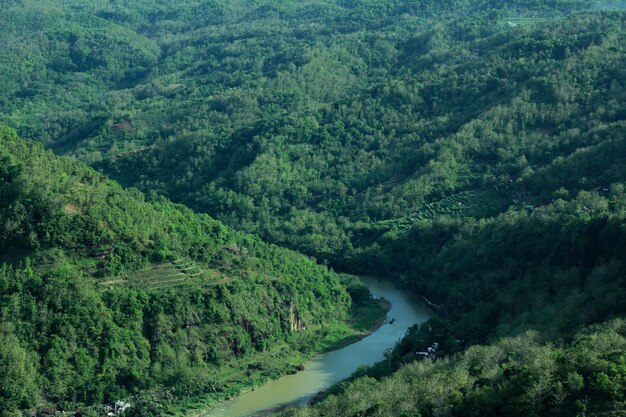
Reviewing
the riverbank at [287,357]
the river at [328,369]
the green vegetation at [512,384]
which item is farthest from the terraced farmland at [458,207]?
the green vegetation at [512,384]

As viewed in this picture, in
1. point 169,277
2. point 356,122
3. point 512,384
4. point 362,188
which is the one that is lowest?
point 362,188

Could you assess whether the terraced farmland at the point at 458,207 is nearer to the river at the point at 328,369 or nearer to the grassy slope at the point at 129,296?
the river at the point at 328,369

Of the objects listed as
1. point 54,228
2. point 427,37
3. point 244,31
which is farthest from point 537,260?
point 244,31

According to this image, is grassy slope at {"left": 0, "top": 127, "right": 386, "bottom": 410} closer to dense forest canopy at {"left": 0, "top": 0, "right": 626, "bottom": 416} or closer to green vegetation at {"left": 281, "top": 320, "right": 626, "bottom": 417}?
dense forest canopy at {"left": 0, "top": 0, "right": 626, "bottom": 416}

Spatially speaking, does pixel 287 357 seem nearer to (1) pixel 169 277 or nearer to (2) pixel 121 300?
(1) pixel 169 277

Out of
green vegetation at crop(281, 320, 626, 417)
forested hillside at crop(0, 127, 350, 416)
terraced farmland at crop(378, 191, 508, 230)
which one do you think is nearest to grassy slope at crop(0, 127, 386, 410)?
forested hillside at crop(0, 127, 350, 416)

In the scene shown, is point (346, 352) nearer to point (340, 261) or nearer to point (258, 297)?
point (258, 297)

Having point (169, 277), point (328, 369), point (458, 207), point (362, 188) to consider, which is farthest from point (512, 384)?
point (362, 188)

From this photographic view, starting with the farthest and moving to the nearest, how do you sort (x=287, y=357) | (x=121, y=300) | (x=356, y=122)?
1. (x=356, y=122)
2. (x=287, y=357)
3. (x=121, y=300)
